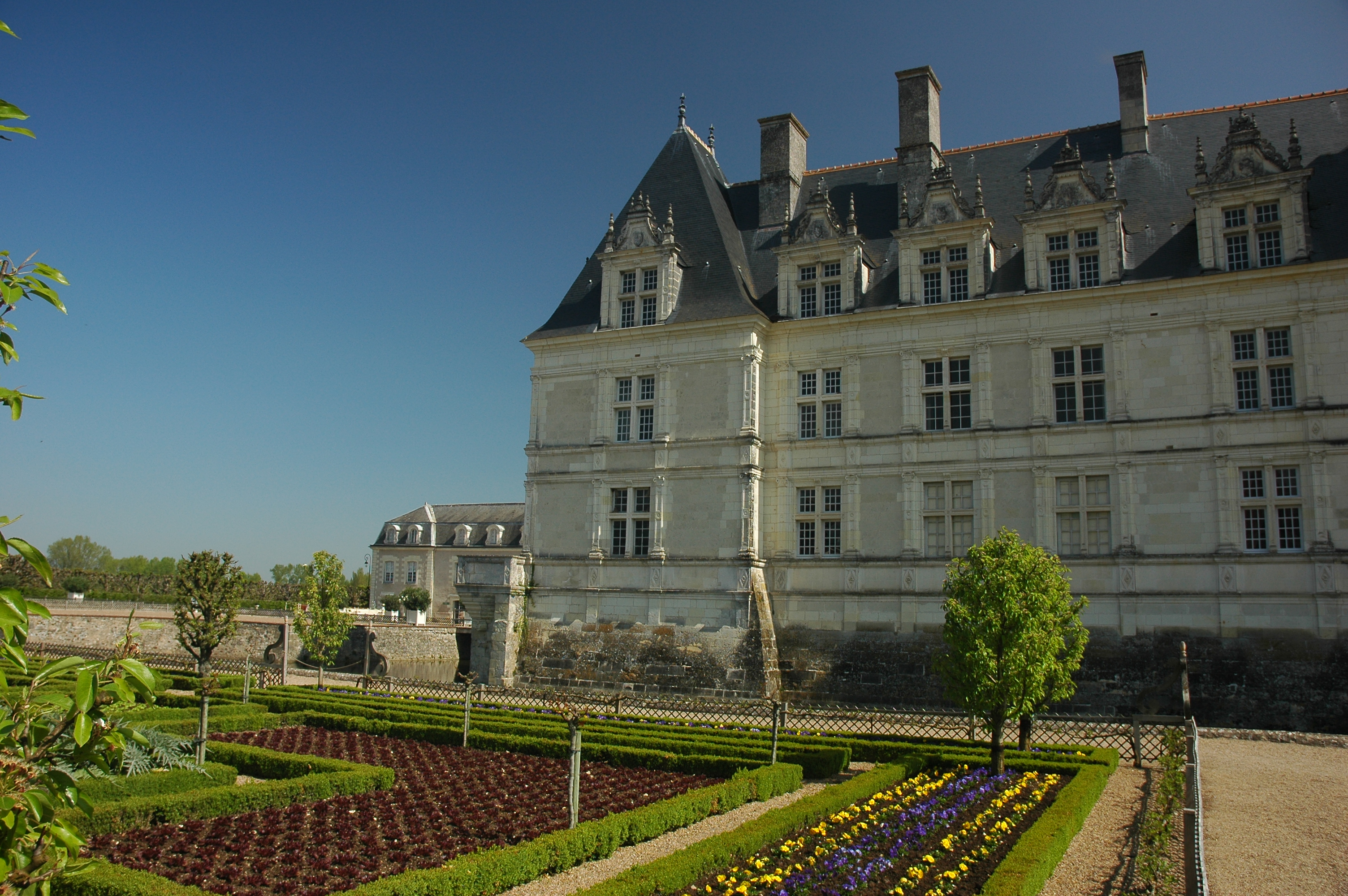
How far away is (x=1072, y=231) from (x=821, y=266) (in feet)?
20.3

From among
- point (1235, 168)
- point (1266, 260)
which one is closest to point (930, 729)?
point (1266, 260)

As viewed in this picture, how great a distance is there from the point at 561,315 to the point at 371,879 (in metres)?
20.7

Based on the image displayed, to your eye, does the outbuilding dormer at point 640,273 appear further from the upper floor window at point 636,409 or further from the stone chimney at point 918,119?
the stone chimney at point 918,119

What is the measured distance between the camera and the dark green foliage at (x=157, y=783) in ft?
35.6

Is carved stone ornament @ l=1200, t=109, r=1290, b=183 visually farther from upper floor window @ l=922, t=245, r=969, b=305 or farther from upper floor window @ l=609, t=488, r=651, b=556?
upper floor window @ l=609, t=488, r=651, b=556

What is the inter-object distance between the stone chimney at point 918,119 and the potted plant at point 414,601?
3402 cm

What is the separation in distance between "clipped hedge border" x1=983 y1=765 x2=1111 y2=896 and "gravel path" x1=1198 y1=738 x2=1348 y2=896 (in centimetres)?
131

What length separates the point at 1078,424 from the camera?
21.5 meters

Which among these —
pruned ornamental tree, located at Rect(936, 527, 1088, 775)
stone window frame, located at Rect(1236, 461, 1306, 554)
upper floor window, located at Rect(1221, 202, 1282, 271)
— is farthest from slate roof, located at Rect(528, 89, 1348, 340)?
pruned ornamental tree, located at Rect(936, 527, 1088, 775)

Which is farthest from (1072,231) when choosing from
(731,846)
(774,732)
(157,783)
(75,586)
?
(75,586)

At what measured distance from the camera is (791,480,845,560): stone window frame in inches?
932

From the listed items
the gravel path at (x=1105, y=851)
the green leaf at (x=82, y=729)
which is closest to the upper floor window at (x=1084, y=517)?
the gravel path at (x=1105, y=851)

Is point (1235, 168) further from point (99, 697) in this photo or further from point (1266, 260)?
point (99, 697)

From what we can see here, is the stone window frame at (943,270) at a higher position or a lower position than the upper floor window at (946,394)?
higher
